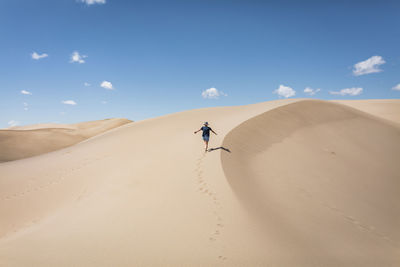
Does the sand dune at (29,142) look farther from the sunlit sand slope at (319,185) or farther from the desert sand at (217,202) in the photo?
the sunlit sand slope at (319,185)

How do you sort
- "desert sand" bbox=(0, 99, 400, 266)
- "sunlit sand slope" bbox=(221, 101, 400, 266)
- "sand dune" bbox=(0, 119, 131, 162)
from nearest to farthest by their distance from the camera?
"desert sand" bbox=(0, 99, 400, 266) < "sunlit sand slope" bbox=(221, 101, 400, 266) < "sand dune" bbox=(0, 119, 131, 162)

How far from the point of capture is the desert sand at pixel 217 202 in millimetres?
4441

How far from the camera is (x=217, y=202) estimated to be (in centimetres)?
593

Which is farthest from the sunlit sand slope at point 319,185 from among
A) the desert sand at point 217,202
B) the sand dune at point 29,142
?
the sand dune at point 29,142

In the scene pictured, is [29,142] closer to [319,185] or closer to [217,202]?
[217,202]

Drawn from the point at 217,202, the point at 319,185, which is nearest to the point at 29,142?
the point at 217,202

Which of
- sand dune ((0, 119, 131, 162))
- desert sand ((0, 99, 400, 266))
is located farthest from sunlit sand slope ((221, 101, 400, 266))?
sand dune ((0, 119, 131, 162))

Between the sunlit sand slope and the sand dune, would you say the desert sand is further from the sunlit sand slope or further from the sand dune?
the sand dune

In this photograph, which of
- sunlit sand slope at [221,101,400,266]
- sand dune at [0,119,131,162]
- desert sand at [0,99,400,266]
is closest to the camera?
desert sand at [0,99,400,266]

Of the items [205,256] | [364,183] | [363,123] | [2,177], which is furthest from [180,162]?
[363,123]

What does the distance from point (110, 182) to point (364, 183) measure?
10416 mm

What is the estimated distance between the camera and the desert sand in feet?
14.6

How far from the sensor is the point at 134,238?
4.76 m

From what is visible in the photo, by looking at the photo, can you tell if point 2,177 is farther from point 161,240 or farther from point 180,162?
point 161,240
